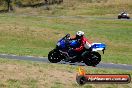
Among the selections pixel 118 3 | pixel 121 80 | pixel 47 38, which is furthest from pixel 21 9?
pixel 121 80

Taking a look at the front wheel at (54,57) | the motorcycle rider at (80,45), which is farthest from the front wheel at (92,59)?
the front wheel at (54,57)

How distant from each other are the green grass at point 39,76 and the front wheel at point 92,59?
170 cm

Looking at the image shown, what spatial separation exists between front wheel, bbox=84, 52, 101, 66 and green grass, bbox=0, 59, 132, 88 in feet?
5.59

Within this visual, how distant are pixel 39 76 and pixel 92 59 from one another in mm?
5094

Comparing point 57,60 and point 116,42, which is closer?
point 57,60

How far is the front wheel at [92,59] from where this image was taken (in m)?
22.1

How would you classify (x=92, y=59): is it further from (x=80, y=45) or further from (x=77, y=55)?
(x=80, y=45)

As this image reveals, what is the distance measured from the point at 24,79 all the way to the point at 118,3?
79855 mm

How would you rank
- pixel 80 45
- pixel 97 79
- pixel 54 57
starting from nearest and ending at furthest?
pixel 97 79
pixel 80 45
pixel 54 57

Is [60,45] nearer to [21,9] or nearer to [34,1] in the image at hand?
[21,9]

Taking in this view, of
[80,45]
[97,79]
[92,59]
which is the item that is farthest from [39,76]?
[92,59]

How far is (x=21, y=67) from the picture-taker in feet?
64.2

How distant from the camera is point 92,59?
73.4 ft

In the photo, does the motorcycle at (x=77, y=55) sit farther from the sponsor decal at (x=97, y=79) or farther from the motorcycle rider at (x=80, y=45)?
the sponsor decal at (x=97, y=79)
